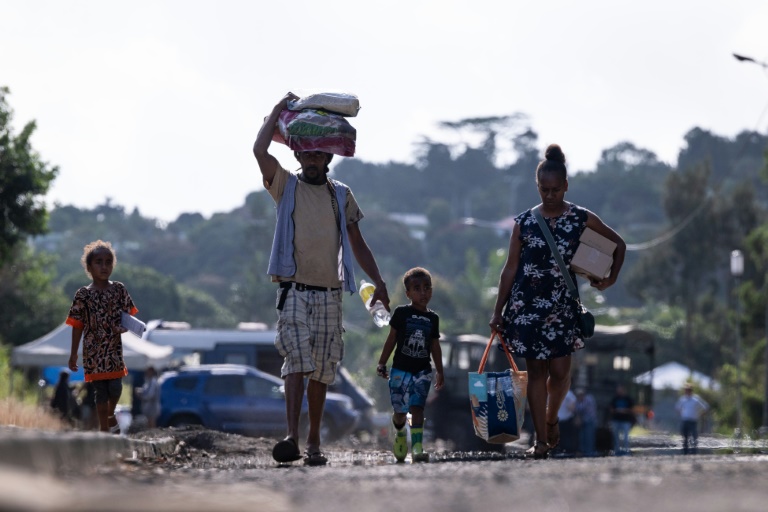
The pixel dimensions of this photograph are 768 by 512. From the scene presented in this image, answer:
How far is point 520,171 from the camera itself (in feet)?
636

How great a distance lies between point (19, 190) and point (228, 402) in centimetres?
779

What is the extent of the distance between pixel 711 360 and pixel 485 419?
7045cm

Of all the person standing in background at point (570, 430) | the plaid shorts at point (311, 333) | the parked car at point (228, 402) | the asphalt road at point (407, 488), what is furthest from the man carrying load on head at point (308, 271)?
the parked car at point (228, 402)

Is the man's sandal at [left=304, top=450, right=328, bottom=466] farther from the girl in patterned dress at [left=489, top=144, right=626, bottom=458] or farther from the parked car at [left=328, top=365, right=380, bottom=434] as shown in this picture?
the parked car at [left=328, top=365, right=380, bottom=434]

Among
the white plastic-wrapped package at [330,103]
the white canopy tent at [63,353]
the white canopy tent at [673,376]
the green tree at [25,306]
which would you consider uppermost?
the green tree at [25,306]

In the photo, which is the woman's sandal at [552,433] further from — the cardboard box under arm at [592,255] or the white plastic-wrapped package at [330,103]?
the white plastic-wrapped package at [330,103]

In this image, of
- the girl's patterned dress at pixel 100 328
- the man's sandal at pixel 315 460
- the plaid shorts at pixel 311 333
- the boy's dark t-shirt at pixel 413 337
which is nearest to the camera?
the man's sandal at pixel 315 460

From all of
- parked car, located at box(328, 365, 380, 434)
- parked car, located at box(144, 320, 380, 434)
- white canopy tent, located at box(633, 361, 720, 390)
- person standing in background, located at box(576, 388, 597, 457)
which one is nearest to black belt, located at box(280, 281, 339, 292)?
person standing in background, located at box(576, 388, 597, 457)

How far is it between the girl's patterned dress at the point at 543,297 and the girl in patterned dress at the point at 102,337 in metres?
2.69

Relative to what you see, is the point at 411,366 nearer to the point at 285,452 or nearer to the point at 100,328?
the point at 285,452

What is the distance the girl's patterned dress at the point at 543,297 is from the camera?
9109 millimetres

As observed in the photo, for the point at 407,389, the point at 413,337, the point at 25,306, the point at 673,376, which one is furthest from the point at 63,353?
the point at 673,376

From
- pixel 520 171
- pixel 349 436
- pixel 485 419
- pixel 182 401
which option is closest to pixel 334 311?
pixel 485 419

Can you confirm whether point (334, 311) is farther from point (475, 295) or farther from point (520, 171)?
point (520, 171)
